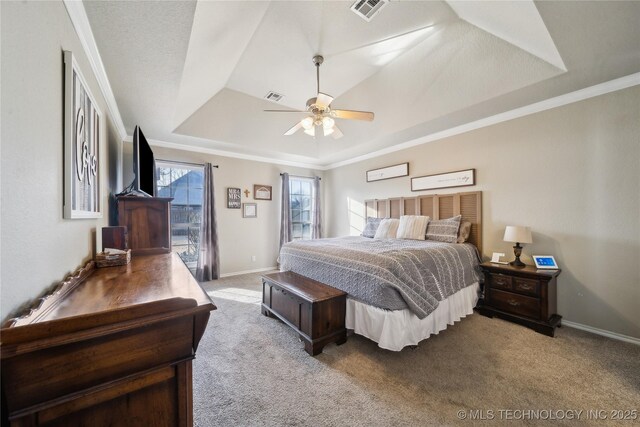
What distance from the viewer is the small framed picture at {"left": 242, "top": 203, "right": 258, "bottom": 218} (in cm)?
523

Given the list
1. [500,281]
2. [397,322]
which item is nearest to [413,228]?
[500,281]

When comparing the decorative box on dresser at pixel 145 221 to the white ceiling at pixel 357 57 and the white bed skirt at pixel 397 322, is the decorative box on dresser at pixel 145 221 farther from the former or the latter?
the white bed skirt at pixel 397 322

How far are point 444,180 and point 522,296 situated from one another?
1.88 metres

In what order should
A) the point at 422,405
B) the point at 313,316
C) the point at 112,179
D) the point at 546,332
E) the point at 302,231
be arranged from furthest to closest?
the point at 302,231 < the point at 112,179 < the point at 546,332 < the point at 313,316 < the point at 422,405

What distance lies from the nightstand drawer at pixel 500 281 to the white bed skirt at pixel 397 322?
1.94ft

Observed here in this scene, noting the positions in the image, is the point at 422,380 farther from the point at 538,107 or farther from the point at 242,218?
the point at 242,218

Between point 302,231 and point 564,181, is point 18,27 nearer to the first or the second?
point 564,181

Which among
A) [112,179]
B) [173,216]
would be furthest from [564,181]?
[173,216]

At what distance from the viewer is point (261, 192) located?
17.9ft

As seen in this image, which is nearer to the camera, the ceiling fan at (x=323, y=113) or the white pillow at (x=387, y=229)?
the ceiling fan at (x=323, y=113)

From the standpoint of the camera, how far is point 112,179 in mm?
3031

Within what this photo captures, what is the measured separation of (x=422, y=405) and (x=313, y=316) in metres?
1.00

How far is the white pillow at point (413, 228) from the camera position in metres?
3.68

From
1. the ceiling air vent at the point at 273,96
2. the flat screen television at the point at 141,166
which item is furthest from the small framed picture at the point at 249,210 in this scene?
the ceiling air vent at the point at 273,96
